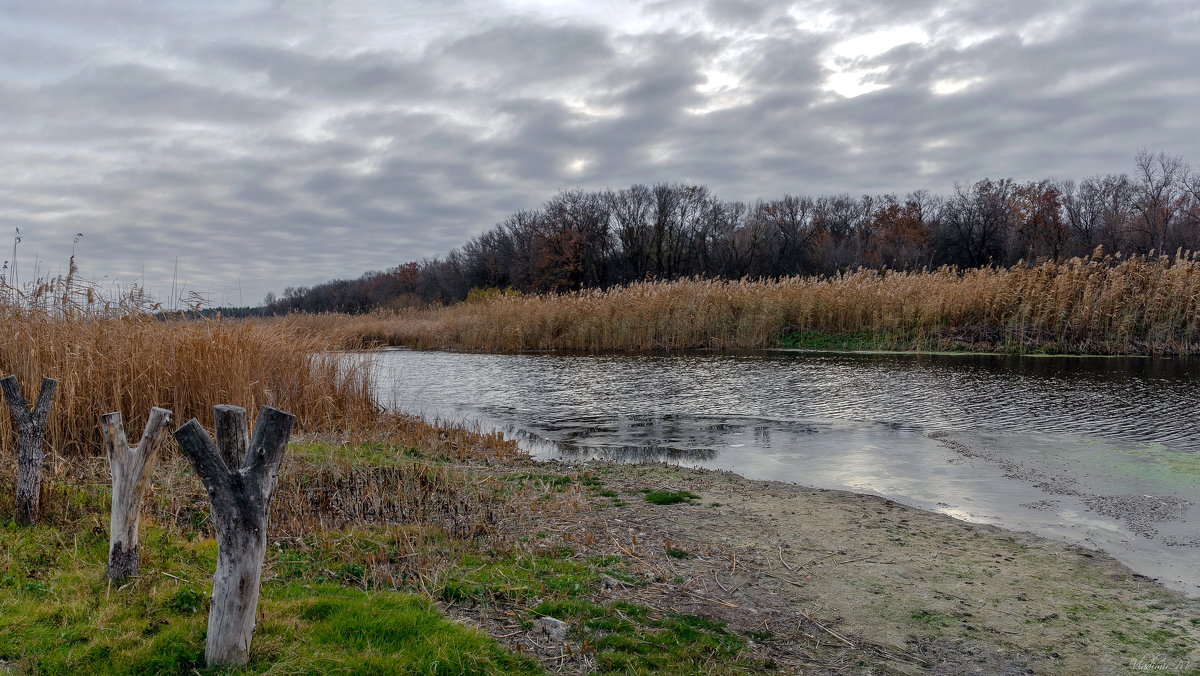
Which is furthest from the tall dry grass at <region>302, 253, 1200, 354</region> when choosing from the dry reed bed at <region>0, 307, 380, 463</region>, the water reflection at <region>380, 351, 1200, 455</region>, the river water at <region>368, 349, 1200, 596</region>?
the dry reed bed at <region>0, 307, 380, 463</region>

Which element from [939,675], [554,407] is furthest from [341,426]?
[939,675]

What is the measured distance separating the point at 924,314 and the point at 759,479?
13.4 meters

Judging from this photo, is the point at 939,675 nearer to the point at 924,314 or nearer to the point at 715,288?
the point at 924,314

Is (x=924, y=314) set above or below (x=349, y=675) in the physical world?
above

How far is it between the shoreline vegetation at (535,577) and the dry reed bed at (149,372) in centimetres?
4

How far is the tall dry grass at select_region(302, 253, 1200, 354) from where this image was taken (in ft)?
52.9

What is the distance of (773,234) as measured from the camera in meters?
57.2

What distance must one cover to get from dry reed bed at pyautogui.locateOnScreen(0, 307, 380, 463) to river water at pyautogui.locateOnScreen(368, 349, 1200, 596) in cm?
151

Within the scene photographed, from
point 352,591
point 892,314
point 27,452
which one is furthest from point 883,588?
point 892,314

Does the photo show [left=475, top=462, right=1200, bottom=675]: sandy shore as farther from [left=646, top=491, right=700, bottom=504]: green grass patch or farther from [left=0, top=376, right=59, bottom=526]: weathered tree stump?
[left=0, top=376, right=59, bottom=526]: weathered tree stump

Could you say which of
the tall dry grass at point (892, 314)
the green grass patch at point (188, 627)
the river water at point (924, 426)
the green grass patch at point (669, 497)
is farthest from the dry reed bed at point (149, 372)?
the green grass patch at point (669, 497)

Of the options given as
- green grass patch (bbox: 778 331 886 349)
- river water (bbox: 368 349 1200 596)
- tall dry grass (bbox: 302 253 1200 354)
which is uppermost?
tall dry grass (bbox: 302 253 1200 354)

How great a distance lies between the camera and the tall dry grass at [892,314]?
16125 mm

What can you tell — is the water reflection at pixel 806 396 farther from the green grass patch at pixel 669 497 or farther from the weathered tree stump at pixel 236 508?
the weathered tree stump at pixel 236 508
